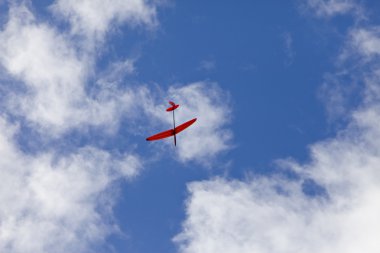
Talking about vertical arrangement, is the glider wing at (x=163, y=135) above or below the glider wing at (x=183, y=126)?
below

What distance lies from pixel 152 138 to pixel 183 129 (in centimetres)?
590

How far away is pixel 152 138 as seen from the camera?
75062mm

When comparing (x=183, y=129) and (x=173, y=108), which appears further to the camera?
(x=183, y=129)

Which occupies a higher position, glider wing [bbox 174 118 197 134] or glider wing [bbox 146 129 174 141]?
glider wing [bbox 174 118 197 134]

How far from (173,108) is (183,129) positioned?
325 inches

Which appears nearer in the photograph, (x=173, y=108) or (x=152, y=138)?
(x=173, y=108)

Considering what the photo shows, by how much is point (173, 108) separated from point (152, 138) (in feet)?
25.0

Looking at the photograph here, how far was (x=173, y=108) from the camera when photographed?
70.3 metres

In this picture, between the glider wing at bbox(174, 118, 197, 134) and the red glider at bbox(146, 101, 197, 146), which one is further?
the glider wing at bbox(174, 118, 197, 134)

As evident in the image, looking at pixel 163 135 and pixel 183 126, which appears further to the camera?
pixel 183 126

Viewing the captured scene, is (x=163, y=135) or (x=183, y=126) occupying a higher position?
(x=183, y=126)

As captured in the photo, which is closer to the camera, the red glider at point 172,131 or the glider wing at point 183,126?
the red glider at point 172,131
